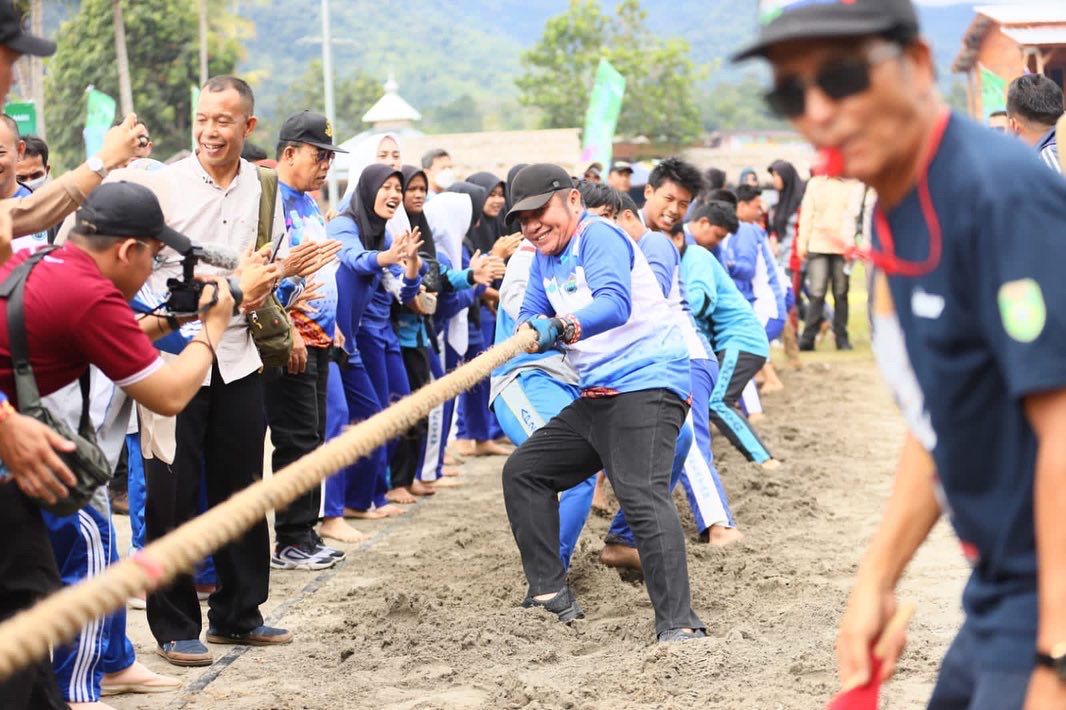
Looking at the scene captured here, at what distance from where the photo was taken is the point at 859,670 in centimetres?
243

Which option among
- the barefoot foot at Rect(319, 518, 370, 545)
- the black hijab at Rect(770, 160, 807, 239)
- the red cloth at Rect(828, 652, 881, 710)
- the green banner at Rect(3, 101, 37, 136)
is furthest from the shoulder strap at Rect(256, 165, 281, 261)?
the black hijab at Rect(770, 160, 807, 239)

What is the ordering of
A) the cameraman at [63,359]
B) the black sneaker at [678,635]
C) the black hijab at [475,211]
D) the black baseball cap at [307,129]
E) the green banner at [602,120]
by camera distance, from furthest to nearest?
the green banner at [602,120], the black hijab at [475,211], the black baseball cap at [307,129], the black sneaker at [678,635], the cameraman at [63,359]

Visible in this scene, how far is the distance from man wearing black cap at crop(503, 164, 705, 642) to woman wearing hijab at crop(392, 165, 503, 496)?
3.11m

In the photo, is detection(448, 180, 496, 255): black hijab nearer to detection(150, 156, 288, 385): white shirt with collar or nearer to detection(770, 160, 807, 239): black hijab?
detection(150, 156, 288, 385): white shirt with collar

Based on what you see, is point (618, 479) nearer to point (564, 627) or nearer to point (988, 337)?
point (564, 627)

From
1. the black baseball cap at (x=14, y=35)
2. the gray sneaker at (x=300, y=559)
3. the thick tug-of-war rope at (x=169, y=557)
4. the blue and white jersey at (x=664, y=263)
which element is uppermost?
the black baseball cap at (x=14, y=35)

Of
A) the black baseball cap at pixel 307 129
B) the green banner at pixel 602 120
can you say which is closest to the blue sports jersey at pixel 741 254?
the black baseball cap at pixel 307 129

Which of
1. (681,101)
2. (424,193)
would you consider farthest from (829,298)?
(681,101)

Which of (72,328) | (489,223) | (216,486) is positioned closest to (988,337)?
(72,328)

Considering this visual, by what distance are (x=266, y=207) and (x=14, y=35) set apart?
7.81 feet

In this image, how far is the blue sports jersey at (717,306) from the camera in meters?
8.39

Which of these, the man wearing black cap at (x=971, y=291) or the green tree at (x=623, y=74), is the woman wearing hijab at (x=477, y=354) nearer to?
the man wearing black cap at (x=971, y=291)

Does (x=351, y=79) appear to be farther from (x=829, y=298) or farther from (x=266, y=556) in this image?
(x=266, y=556)

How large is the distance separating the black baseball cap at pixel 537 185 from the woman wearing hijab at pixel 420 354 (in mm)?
3160
